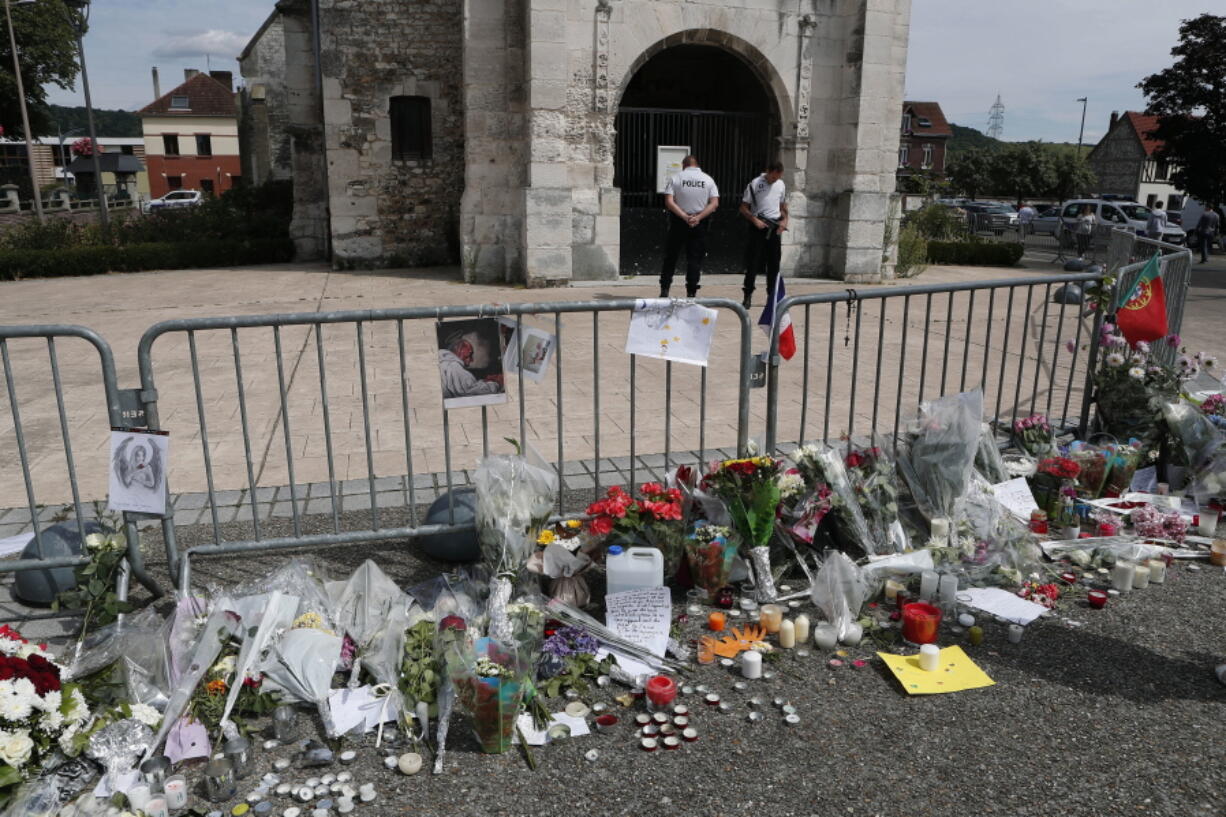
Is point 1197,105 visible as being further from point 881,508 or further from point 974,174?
point 974,174

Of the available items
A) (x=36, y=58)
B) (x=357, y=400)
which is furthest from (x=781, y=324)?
(x=36, y=58)

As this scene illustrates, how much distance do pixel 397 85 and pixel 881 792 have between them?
14.7 m

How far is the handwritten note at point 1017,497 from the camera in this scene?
445cm

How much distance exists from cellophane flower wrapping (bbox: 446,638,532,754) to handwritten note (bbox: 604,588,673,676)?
2.18 feet

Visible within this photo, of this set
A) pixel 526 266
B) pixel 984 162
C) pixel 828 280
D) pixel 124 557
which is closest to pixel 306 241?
pixel 526 266

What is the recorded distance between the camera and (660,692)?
9.94 ft

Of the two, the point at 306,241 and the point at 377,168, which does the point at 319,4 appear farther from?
the point at 306,241

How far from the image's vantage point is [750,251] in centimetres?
1119

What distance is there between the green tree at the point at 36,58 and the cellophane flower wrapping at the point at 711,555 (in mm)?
41606

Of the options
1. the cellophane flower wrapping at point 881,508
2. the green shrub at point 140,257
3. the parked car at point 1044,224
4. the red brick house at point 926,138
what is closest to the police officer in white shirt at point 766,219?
the cellophane flower wrapping at point 881,508

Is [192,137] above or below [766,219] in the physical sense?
above

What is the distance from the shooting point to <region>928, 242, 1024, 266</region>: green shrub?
18.9 metres

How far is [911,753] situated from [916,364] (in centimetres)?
591

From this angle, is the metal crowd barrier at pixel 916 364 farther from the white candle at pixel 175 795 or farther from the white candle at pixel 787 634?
the white candle at pixel 175 795
